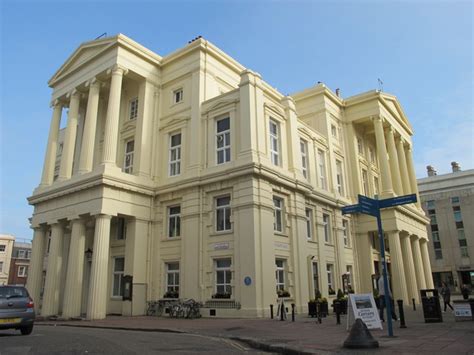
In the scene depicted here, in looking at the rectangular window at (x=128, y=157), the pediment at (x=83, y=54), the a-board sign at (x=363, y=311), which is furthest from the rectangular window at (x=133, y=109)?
the a-board sign at (x=363, y=311)

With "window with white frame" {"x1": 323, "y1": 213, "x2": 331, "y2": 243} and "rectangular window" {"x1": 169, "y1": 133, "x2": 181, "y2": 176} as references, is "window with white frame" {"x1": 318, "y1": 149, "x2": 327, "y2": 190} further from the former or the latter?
"rectangular window" {"x1": 169, "y1": 133, "x2": 181, "y2": 176}

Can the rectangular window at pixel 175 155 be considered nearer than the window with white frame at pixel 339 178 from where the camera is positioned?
Yes

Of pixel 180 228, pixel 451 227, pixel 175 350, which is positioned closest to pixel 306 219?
pixel 180 228

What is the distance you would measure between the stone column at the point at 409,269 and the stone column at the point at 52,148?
1141 inches

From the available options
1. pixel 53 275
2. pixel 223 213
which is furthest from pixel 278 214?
pixel 53 275

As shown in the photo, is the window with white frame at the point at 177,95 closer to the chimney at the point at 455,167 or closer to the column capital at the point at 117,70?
the column capital at the point at 117,70

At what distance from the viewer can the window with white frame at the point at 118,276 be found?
24792 mm

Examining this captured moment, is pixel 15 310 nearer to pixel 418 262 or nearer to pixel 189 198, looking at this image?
pixel 189 198

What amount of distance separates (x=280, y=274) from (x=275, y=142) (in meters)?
8.28

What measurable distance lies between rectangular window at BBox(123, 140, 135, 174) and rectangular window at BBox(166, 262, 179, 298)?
7.76m

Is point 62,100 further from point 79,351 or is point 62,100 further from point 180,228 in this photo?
point 79,351

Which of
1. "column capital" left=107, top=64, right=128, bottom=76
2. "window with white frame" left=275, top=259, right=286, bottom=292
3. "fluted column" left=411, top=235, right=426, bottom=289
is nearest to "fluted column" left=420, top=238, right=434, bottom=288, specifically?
"fluted column" left=411, top=235, right=426, bottom=289

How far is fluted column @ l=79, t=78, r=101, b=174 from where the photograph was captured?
25078 mm

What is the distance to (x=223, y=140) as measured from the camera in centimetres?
2438
